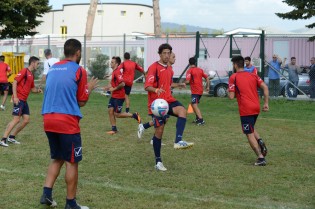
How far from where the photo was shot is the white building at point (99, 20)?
199 feet

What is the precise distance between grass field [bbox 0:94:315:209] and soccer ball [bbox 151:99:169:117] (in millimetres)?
878

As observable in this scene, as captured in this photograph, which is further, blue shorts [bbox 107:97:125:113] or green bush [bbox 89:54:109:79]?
green bush [bbox 89:54:109:79]

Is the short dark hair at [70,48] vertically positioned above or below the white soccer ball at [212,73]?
above

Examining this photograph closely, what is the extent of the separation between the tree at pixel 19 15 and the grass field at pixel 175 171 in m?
16.7

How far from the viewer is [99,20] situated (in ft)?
200

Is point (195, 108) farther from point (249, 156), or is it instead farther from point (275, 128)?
point (249, 156)

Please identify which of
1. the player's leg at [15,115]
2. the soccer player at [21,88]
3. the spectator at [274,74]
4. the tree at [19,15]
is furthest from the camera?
the tree at [19,15]

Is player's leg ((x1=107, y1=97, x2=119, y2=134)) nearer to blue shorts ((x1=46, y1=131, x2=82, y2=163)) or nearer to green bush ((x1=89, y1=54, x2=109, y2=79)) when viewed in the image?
blue shorts ((x1=46, y1=131, x2=82, y2=163))

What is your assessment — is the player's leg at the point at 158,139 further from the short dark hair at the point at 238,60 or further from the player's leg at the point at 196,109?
the player's leg at the point at 196,109

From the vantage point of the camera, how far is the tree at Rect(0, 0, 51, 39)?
3073cm

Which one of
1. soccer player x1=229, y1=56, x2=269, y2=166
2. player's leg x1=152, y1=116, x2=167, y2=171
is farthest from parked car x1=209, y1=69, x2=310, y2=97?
player's leg x1=152, y1=116, x2=167, y2=171

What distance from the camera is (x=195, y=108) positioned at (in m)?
16.1

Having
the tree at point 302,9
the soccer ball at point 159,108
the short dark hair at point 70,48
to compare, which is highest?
the tree at point 302,9

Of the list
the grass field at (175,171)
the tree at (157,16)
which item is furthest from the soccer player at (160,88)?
the tree at (157,16)
